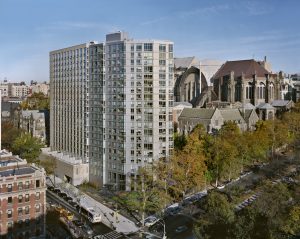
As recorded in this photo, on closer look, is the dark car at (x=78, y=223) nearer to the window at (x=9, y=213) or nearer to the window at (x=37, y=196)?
the window at (x=37, y=196)

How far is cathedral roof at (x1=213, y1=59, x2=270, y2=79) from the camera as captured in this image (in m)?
121

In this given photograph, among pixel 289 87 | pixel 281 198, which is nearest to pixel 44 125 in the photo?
pixel 281 198

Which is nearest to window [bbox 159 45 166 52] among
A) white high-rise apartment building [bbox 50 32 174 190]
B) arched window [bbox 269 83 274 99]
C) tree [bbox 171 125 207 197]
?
white high-rise apartment building [bbox 50 32 174 190]

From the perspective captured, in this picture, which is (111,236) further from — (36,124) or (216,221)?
(36,124)

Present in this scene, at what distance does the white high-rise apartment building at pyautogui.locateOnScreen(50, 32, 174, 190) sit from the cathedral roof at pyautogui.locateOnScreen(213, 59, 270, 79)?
191ft

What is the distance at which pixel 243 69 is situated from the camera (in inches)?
4867

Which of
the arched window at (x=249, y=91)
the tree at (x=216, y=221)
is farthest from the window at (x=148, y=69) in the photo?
the arched window at (x=249, y=91)

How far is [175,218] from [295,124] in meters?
54.2

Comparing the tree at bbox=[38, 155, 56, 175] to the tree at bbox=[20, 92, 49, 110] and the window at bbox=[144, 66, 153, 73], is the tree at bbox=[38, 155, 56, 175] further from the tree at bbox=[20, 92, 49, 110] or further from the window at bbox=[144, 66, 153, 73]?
the tree at bbox=[20, 92, 49, 110]

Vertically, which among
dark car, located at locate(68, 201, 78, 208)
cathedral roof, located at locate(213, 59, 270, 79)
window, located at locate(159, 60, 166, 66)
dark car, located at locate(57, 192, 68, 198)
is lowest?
dark car, located at locate(68, 201, 78, 208)

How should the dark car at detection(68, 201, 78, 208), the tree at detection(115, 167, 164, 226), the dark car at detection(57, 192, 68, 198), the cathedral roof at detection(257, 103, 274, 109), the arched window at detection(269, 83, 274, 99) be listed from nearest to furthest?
the tree at detection(115, 167, 164, 226)
the dark car at detection(68, 201, 78, 208)
the dark car at detection(57, 192, 68, 198)
the cathedral roof at detection(257, 103, 274, 109)
the arched window at detection(269, 83, 274, 99)

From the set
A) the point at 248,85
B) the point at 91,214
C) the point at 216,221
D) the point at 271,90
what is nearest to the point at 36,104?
the point at 248,85

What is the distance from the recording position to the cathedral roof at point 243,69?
120812mm

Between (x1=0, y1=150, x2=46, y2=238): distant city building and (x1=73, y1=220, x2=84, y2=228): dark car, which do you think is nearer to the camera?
(x1=0, y1=150, x2=46, y2=238): distant city building
